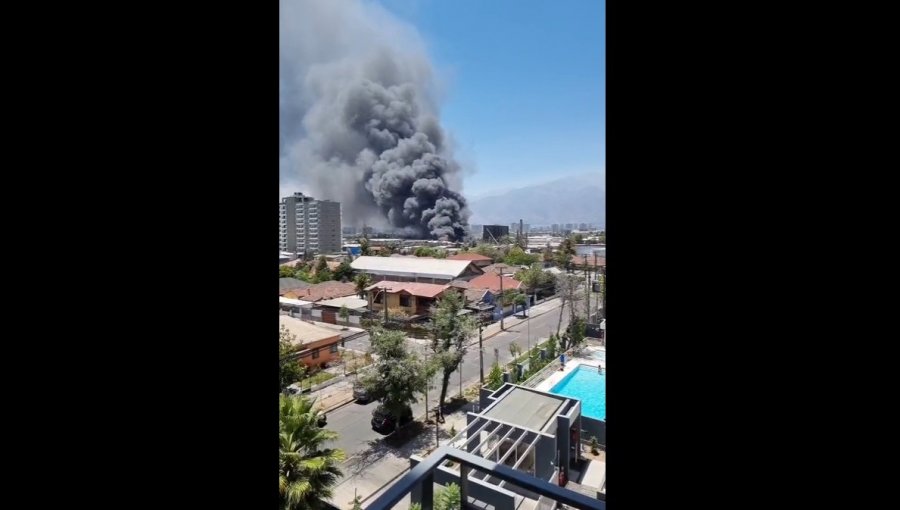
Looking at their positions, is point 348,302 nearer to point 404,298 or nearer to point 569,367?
point 404,298

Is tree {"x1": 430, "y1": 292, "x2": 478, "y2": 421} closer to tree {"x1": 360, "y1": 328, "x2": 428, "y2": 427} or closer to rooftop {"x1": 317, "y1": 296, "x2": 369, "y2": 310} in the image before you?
tree {"x1": 360, "y1": 328, "x2": 428, "y2": 427}

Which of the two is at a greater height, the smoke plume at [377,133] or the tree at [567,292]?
the smoke plume at [377,133]

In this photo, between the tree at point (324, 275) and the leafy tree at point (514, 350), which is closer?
the leafy tree at point (514, 350)

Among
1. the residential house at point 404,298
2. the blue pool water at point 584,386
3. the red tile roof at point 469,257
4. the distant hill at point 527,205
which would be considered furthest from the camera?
the distant hill at point 527,205

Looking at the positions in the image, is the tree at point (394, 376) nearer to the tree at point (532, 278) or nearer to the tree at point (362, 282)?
the tree at point (362, 282)

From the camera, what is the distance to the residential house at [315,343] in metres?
4.93

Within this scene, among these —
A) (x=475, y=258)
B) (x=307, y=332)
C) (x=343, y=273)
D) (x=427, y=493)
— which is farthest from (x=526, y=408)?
(x=475, y=258)

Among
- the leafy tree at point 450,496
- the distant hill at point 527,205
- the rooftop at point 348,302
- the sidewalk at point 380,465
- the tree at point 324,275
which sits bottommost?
the sidewalk at point 380,465

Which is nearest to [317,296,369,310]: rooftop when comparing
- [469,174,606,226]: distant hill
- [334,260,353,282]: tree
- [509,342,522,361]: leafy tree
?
[334,260,353,282]: tree

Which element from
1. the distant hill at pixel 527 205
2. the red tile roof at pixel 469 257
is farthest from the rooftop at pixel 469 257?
the distant hill at pixel 527 205

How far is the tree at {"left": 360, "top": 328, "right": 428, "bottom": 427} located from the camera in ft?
16.1

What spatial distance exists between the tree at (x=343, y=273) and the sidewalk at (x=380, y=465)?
339 centimetres

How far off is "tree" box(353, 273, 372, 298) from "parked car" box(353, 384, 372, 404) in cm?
210
